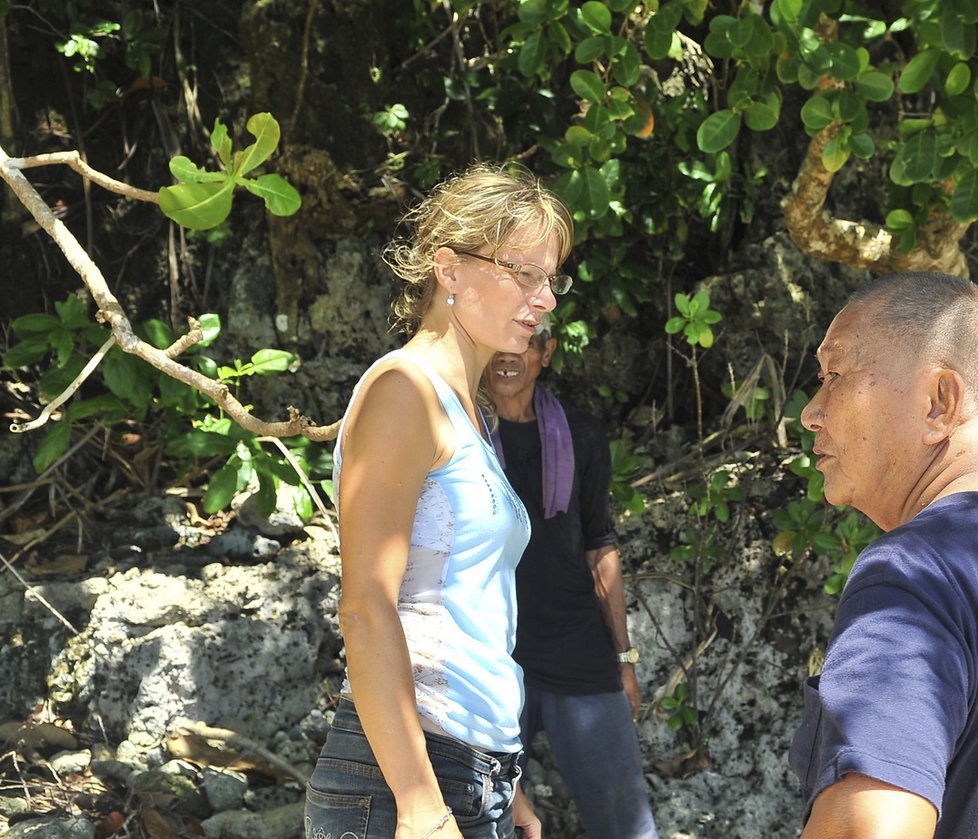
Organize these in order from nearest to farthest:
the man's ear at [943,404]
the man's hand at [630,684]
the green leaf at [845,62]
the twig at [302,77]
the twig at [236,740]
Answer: the man's ear at [943,404] < the green leaf at [845,62] < the man's hand at [630,684] < the twig at [236,740] < the twig at [302,77]

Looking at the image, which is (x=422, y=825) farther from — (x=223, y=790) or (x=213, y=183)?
(x=223, y=790)

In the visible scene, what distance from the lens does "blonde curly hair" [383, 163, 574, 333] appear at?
2.08m

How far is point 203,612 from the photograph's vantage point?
397 centimetres

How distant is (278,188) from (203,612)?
193 centimetres

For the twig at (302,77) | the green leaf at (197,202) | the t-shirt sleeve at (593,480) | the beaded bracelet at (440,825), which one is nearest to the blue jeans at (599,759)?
the t-shirt sleeve at (593,480)

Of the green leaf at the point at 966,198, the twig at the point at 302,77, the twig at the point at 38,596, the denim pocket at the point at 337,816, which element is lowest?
the twig at the point at 38,596

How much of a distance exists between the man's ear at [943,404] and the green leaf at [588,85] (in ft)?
6.84

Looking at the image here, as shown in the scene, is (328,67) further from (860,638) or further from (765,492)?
(860,638)

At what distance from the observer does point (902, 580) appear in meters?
1.22

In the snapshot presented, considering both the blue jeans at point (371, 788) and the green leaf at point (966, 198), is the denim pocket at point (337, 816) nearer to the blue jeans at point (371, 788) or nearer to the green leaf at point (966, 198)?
the blue jeans at point (371, 788)

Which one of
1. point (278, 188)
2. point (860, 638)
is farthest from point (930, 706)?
point (278, 188)

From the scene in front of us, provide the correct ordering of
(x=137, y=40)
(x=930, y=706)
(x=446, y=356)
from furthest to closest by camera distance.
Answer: (x=137, y=40), (x=446, y=356), (x=930, y=706)

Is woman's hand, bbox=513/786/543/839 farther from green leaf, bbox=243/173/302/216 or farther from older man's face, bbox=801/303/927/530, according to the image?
green leaf, bbox=243/173/302/216

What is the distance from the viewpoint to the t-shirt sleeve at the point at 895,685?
1110 millimetres
